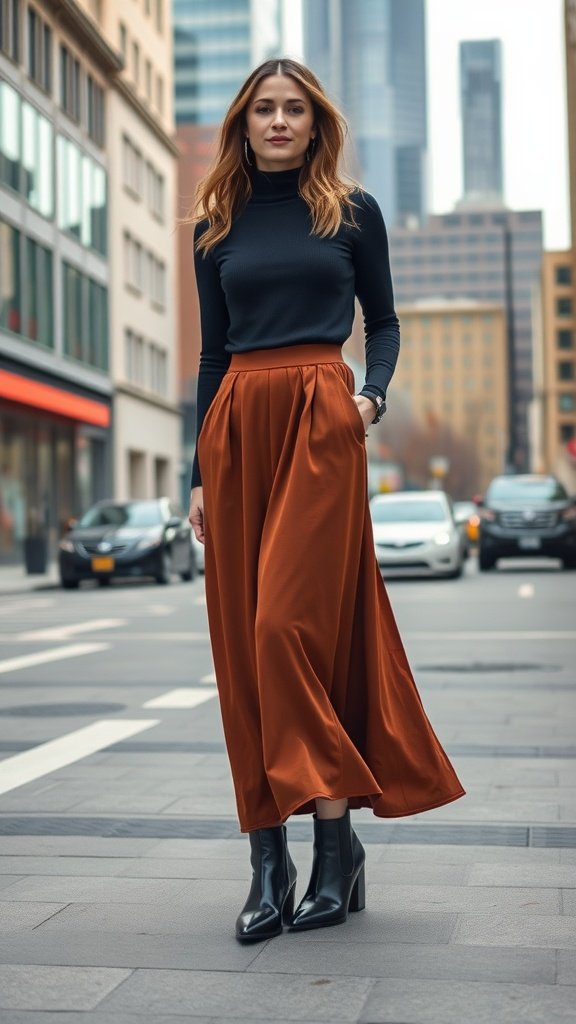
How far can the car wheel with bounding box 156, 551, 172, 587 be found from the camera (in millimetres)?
25062

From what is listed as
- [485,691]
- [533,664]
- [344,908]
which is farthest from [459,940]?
[533,664]

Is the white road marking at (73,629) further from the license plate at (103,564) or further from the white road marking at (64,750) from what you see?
the license plate at (103,564)

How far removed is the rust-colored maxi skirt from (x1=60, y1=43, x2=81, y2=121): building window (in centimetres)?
3911

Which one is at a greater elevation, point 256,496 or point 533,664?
point 256,496

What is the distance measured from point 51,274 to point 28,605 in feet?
67.6

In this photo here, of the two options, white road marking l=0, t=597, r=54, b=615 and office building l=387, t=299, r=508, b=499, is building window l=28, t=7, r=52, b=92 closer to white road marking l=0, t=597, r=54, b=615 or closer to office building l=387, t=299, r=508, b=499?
white road marking l=0, t=597, r=54, b=615

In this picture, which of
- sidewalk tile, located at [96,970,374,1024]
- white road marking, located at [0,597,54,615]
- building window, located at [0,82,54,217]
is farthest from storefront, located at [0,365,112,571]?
sidewalk tile, located at [96,970,374,1024]

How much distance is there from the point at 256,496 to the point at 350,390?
344 mm

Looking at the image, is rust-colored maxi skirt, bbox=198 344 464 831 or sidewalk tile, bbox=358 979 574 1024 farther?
rust-colored maxi skirt, bbox=198 344 464 831

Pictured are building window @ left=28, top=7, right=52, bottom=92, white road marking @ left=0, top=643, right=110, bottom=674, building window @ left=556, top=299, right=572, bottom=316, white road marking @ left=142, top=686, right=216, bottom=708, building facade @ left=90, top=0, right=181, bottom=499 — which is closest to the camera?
white road marking @ left=142, top=686, right=216, bottom=708

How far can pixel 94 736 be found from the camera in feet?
23.4

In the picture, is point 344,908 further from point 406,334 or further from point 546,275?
point 406,334

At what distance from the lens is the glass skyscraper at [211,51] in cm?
10212

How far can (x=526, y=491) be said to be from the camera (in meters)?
27.2
